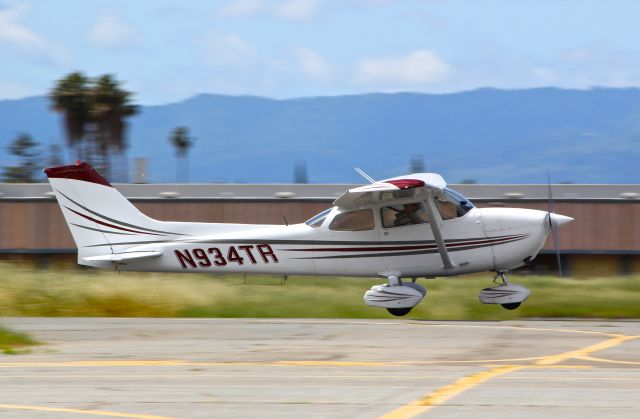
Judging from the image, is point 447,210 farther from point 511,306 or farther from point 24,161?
point 24,161

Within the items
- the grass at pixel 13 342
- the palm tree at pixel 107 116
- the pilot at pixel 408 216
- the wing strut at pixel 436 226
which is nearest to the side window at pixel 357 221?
the pilot at pixel 408 216

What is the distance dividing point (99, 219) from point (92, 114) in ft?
171

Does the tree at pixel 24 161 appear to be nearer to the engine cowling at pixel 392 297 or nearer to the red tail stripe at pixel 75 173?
the red tail stripe at pixel 75 173

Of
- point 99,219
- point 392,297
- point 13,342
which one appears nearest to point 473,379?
point 13,342

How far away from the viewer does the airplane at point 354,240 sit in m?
17.8

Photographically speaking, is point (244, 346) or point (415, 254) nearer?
point (244, 346)

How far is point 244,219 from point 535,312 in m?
23.8

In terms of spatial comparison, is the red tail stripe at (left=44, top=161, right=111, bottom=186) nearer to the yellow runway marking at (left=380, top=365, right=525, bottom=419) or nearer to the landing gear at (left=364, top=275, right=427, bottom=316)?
the landing gear at (left=364, top=275, right=427, bottom=316)

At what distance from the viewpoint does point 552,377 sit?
9.88 metres

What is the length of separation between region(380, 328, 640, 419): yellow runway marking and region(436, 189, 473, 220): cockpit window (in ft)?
15.2

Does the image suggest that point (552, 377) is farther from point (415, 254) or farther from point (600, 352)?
point (415, 254)

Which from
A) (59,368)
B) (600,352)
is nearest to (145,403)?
(59,368)

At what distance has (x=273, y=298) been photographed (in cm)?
2022

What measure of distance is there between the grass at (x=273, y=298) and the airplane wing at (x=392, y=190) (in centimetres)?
214
